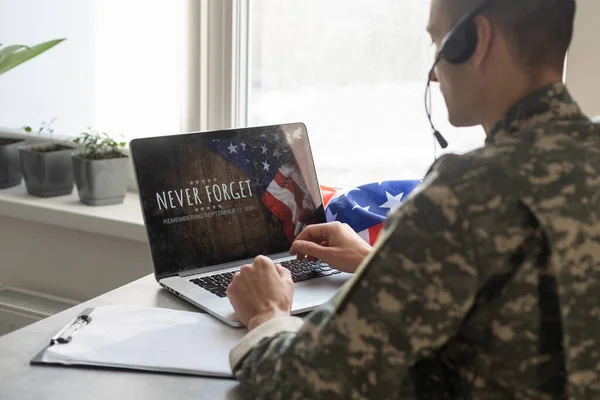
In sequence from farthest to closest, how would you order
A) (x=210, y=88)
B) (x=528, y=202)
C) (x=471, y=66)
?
1. (x=210, y=88)
2. (x=471, y=66)
3. (x=528, y=202)

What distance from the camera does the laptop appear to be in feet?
4.39

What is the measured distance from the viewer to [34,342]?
1094mm

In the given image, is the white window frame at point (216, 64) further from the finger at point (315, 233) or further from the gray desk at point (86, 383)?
the gray desk at point (86, 383)

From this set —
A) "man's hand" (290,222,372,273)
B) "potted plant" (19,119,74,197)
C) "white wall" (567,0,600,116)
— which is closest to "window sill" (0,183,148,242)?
"potted plant" (19,119,74,197)

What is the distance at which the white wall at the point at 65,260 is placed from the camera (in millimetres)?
2107

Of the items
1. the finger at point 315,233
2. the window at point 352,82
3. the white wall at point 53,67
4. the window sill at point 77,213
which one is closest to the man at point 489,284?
the finger at point 315,233

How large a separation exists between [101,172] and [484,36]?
4.68ft

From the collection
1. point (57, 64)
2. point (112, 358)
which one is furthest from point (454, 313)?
point (57, 64)

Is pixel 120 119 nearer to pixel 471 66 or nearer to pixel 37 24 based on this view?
pixel 37 24

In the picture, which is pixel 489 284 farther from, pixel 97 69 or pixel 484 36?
pixel 97 69

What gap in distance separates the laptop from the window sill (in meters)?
0.61

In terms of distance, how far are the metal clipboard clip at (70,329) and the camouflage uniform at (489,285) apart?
424mm

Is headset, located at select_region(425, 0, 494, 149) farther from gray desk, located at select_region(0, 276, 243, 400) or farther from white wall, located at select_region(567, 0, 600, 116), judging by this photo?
white wall, located at select_region(567, 0, 600, 116)

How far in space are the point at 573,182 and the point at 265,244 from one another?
780mm
